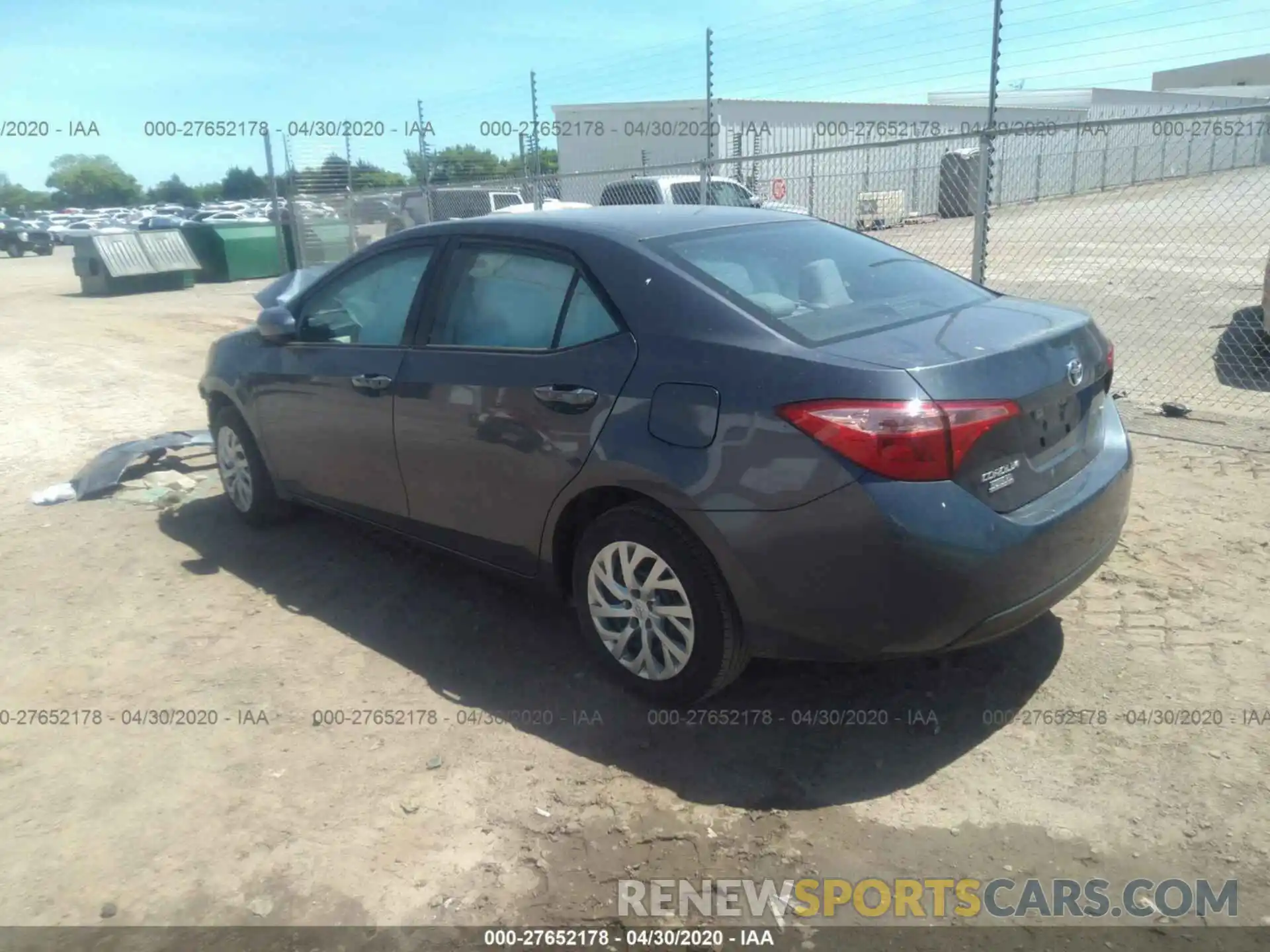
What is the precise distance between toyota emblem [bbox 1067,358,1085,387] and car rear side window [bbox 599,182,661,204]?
35.3 ft

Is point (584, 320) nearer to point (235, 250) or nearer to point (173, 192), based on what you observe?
point (235, 250)

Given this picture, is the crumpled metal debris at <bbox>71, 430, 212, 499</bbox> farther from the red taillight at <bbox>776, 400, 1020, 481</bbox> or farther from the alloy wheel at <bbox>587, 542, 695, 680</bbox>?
the red taillight at <bbox>776, 400, 1020, 481</bbox>

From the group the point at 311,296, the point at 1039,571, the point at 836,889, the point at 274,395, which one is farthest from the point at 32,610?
the point at 1039,571

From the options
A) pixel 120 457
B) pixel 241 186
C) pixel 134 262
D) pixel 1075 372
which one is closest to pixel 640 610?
pixel 1075 372

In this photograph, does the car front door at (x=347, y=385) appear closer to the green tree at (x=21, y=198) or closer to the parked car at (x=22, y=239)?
the parked car at (x=22, y=239)

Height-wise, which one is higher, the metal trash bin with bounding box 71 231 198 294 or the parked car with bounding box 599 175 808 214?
the parked car with bounding box 599 175 808 214

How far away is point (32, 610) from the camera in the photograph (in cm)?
469

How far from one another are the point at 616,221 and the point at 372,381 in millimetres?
1243

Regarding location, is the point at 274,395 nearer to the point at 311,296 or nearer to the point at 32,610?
the point at 311,296

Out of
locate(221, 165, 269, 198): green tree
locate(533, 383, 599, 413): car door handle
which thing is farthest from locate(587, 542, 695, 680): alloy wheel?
locate(221, 165, 269, 198): green tree

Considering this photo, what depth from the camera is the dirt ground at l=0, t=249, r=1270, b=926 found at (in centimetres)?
278

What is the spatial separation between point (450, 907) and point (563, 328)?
1.90 metres

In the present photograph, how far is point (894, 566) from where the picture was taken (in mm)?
2799

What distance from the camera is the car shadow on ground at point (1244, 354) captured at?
7.41 meters
